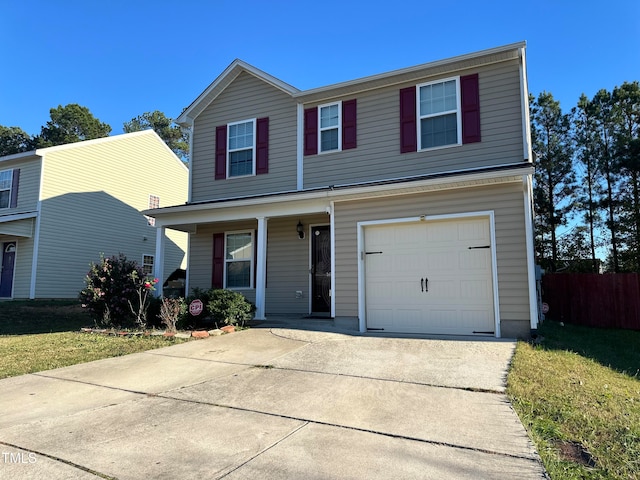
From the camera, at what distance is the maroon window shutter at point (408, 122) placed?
9.73 m

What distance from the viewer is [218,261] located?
1193 cm

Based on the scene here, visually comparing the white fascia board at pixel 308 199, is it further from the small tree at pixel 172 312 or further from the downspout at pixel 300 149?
the small tree at pixel 172 312

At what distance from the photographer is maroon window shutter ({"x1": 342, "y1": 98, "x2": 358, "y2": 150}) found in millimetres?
10422

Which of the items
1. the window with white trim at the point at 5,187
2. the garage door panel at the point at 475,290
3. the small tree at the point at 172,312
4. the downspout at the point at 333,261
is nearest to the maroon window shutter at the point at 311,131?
the downspout at the point at 333,261

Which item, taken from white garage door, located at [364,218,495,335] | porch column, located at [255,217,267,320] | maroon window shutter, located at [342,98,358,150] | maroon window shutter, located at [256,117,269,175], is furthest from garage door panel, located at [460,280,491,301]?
maroon window shutter, located at [256,117,269,175]

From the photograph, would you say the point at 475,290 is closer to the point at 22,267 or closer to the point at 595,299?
the point at 595,299

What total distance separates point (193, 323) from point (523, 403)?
22.6 ft

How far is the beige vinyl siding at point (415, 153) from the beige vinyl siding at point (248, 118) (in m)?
0.76

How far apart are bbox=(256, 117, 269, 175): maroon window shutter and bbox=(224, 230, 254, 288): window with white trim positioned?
1839mm

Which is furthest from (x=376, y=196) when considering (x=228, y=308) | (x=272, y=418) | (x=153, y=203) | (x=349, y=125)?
(x=153, y=203)

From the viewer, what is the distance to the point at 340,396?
4340 mm

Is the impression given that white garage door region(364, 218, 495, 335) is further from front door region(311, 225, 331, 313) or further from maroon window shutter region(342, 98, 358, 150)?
maroon window shutter region(342, 98, 358, 150)

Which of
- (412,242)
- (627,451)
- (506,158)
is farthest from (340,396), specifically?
(506,158)

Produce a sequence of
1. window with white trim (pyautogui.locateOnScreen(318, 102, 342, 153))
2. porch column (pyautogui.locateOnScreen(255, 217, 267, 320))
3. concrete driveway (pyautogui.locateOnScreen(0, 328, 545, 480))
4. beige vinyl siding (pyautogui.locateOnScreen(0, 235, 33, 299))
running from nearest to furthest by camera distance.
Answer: concrete driveway (pyautogui.locateOnScreen(0, 328, 545, 480))
porch column (pyautogui.locateOnScreen(255, 217, 267, 320))
window with white trim (pyautogui.locateOnScreen(318, 102, 342, 153))
beige vinyl siding (pyautogui.locateOnScreen(0, 235, 33, 299))
